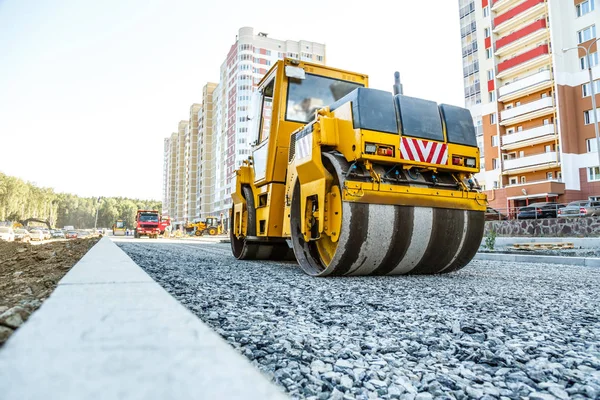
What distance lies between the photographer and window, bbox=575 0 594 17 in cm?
3027

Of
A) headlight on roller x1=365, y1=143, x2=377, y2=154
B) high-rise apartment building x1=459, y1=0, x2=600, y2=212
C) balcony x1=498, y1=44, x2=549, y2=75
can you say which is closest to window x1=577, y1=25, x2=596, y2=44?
high-rise apartment building x1=459, y1=0, x2=600, y2=212

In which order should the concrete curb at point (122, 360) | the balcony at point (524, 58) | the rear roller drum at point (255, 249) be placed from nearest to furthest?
1. the concrete curb at point (122, 360)
2. the rear roller drum at point (255, 249)
3. the balcony at point (524, 58)

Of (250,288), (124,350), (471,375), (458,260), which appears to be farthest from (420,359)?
(458,260)

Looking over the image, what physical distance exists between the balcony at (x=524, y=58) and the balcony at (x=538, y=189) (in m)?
10.9

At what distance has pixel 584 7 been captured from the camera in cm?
3086

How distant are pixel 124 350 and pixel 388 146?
4143 millimetres

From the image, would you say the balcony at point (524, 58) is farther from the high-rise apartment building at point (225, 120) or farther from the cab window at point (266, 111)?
the high-rise apartment building at point (225, 120)

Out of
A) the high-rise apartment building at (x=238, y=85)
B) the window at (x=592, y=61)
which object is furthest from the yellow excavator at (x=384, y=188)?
the high-rise apartment building at (x=238, y=85)

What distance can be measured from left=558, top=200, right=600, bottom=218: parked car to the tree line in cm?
5154

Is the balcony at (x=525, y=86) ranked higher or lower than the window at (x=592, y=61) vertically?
lower

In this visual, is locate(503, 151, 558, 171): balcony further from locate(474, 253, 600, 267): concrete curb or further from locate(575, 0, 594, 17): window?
locate(474, 253, 600, 267): concrete curb

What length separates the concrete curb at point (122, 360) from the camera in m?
0.68

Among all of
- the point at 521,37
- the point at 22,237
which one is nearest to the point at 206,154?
the point at 22,237

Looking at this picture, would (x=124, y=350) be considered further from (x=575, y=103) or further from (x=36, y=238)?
(x=36, y=238)
